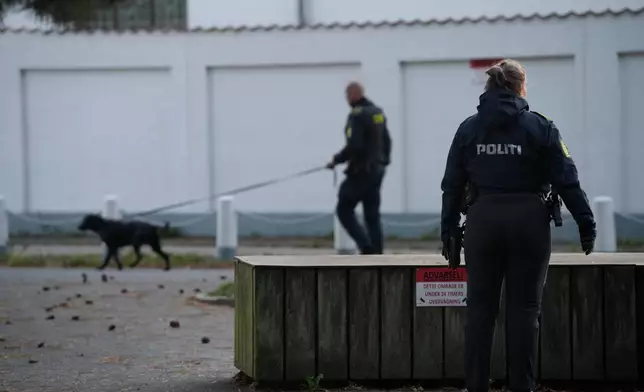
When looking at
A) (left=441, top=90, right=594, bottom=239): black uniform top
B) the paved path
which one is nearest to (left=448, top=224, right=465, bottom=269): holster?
(left=441, top=90, right=594, bottom=239): black uniform top

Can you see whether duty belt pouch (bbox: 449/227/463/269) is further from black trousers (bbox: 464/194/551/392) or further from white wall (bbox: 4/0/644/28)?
white wall (bbox: 4/0/644/28)

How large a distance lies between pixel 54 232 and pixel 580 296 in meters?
14.6

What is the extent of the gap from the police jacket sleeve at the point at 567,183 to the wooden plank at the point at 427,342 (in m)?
1.23

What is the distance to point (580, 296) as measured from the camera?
7.50 m

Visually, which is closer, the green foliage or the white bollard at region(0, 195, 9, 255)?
the green foliage

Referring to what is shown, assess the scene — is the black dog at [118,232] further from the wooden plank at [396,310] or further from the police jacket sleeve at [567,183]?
the police jacket sleeve at [567,183]

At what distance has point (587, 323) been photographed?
296 inches

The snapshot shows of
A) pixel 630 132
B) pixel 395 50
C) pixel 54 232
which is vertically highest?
pixel 395 50

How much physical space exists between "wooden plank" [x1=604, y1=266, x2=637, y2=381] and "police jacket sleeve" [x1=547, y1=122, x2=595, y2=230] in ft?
3.18

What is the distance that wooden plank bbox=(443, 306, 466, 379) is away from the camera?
7559 mm

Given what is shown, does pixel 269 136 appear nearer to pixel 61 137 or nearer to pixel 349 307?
pixel 61 137

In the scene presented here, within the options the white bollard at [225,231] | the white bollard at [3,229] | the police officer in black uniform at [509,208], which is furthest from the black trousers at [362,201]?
the police officer in black uniform at [509,208]

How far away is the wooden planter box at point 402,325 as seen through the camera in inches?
295

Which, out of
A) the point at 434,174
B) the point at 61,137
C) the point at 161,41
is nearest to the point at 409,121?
the point at 434,174
